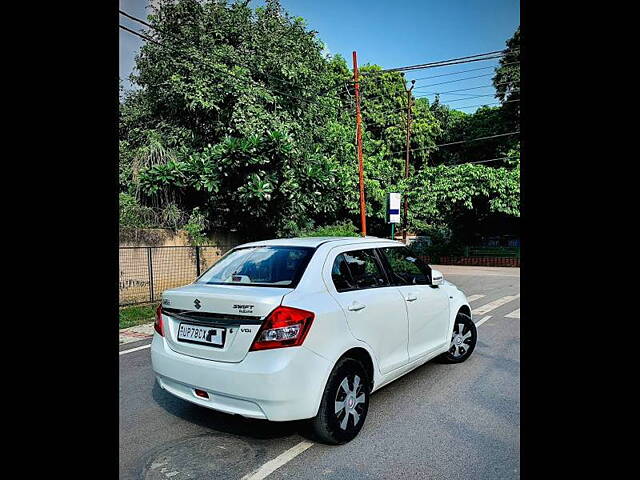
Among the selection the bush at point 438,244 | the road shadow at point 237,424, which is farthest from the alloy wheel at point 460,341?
the bush at point 438,244

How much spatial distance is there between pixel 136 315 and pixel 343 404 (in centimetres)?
703

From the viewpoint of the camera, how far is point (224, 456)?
323cm

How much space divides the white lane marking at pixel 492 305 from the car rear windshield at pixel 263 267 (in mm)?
6655

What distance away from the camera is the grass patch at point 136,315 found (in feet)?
28.1

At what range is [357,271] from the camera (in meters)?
4.07

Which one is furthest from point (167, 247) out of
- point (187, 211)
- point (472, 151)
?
point (472, 151)

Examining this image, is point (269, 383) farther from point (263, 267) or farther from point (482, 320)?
point (482, 320)
